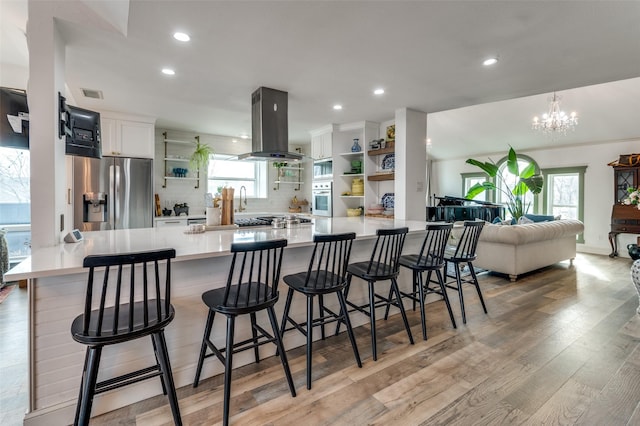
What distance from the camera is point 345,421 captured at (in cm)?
168

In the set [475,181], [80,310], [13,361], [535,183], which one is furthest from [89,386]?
[475,181]

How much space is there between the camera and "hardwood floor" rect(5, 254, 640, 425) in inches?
67.9

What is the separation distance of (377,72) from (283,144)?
1.33 metres

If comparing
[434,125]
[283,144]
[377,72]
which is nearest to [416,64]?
[377,72]

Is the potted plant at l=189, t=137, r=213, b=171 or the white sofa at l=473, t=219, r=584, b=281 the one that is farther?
the potted plant at l=189, t=137, r=213, b=171

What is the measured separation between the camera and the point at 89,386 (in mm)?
1364

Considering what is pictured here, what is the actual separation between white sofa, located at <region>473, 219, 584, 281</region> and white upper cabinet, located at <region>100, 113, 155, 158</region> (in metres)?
5.40

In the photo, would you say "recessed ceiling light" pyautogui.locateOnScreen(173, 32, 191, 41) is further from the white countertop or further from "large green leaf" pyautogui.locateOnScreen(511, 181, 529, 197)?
"large green leaf" pyautogui.locateOnScreen(511, 181, 529, 197)

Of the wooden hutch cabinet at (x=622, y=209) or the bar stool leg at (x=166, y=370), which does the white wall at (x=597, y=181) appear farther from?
the bar stool leg at (x=166, y=370)

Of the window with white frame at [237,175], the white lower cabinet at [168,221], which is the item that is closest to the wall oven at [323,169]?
the window with white frame at [237,175]

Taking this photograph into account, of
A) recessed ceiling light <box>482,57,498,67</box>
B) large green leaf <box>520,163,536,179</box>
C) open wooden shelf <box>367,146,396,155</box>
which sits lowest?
large green leaf <box>520,163,536,179</box>

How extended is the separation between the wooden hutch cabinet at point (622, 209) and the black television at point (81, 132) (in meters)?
8.41

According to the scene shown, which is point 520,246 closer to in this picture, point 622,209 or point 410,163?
point 410,163

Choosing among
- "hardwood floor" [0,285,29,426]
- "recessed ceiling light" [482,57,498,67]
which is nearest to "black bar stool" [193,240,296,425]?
"hardwood floor" [0,285,29,426]
